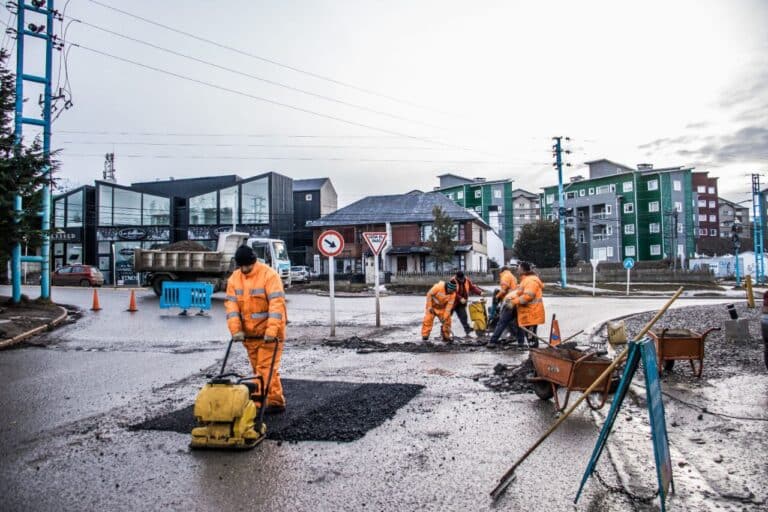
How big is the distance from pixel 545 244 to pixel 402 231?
17.8 meters

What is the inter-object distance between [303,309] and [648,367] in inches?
746

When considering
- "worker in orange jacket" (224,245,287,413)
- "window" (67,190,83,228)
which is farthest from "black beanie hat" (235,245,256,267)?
"window" (67,190,83,228)

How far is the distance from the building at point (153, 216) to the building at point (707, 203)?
75938mm

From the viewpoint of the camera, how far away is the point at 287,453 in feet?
16.0

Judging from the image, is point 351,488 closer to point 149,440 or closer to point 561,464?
point 561,464

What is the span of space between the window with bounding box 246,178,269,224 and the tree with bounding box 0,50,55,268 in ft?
132

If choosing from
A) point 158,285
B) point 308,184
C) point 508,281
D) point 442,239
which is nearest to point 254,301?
point 508,281

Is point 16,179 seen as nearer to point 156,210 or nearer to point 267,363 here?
point 267,363

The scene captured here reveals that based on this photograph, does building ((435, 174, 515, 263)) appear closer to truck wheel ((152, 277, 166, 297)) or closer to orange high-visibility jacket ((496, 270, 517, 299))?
truck wheel ((152, 277, 166, 297))

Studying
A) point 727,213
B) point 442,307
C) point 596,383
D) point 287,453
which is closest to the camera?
point 596,383

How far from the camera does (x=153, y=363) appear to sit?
10.0 meters

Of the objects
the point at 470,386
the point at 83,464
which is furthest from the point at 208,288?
the point at 83,464

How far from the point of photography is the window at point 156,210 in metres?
59.7

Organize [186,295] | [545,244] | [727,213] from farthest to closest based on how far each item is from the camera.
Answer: [727,213] < [545,244] < [186,295]
